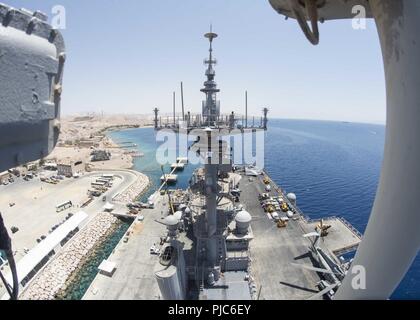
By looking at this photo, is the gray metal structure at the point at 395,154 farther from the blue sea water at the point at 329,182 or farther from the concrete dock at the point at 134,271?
the blue sea water at the point at 329,182

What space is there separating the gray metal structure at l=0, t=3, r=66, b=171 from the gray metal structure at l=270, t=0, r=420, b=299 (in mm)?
4762

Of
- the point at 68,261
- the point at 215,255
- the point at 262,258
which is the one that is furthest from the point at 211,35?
the point at 68,261

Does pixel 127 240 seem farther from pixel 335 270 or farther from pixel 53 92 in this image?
pixel 53 92

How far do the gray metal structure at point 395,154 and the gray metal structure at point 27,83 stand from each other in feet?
15.6

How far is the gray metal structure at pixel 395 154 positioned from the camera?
4.23 m

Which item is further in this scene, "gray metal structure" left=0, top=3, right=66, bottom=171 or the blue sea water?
the blue sea water

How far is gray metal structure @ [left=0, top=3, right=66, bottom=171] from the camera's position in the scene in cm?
305

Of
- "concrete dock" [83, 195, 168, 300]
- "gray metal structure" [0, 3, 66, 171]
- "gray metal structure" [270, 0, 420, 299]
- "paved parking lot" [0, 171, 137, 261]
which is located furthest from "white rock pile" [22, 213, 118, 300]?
"gray metal structure" [270, 0, 420, 299]

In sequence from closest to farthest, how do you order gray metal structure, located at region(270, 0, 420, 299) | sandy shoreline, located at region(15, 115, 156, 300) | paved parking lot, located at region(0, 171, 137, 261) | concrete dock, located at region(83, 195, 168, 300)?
gray metal structure, located at region(270, 0, 420, 299) < concrete dock, located at region(83, 195, 168, 300) < sandy shoreline, located at region(15, 115, 156, 300) < paved parking lot, located at region(0, 171, 137, 261)

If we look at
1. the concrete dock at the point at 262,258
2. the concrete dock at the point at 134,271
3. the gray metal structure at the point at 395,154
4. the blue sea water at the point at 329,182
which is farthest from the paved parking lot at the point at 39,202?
the gray metal structure at the point at 395,154

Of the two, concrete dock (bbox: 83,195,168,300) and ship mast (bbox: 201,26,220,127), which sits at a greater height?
ship mast (bbox: 201,26,220,127)

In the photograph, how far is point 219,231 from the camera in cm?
2452

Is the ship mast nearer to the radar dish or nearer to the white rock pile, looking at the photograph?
the radar dish

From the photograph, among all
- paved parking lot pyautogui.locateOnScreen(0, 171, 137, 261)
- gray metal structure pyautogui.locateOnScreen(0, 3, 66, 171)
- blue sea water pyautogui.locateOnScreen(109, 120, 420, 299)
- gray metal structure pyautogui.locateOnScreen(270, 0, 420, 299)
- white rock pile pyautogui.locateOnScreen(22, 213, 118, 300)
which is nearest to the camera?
gray metal structure pyautogui.locateOnScreen(0, 3, 66, 171)
